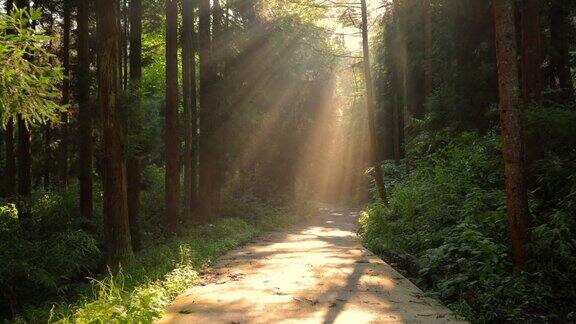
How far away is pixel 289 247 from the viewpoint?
48.1 feet

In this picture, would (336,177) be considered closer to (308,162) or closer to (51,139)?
(308,162)

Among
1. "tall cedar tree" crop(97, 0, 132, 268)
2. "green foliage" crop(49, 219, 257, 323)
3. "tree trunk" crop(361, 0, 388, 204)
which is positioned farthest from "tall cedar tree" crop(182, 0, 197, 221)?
"tall cedar tree" crop(97, 0, 132, 268)

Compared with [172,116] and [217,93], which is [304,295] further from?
[217,93]

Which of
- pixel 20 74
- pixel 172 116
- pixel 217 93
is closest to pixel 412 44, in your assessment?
pixel 217 93

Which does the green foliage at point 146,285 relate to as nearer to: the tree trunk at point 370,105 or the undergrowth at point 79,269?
the undergrowth at point 79,269

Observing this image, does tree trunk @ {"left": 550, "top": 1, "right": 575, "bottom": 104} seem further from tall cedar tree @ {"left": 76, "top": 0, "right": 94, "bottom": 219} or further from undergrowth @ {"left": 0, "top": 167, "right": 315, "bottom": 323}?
tall cedar tree @ {"left": 76, "top": 0, "right": 94, "bottom": 219}

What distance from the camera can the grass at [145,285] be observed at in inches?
226

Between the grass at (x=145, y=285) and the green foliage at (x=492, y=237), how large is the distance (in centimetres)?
431

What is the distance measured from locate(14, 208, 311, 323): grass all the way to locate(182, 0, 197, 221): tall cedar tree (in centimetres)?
541

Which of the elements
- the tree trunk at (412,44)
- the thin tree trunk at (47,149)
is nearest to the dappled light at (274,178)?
the tree trunk at (412,44)

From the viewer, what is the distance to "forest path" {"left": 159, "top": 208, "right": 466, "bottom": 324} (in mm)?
6344

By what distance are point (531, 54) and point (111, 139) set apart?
9793mm

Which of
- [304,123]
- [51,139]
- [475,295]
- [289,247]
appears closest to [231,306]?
[475,295]

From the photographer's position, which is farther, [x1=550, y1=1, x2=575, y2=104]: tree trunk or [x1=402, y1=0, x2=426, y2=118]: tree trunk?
[x1=402, y1=0, x2=426, y2=118]: tree trunk
